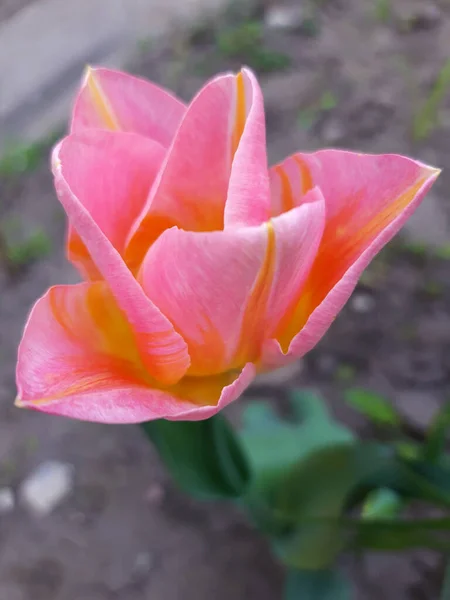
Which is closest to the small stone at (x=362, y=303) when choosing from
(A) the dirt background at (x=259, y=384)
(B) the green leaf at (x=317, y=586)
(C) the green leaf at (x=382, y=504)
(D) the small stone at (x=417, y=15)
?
(A) the dirt background at (x=259, y=384)

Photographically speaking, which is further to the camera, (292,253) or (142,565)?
(142,565)

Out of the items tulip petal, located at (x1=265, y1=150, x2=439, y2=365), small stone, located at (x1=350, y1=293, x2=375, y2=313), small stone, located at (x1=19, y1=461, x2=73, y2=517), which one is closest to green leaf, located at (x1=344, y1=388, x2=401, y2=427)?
small stone, located at (x1=350, y1=293, x2=375, y2=313)

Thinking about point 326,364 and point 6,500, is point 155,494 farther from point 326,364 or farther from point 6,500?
point 326,364

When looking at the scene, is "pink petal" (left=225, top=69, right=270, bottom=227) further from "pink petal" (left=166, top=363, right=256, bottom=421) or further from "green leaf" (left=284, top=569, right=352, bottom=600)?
"green leaf" (left=284, top=569, right=352, bottom=600)

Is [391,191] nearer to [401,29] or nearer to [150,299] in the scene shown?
[150,299]

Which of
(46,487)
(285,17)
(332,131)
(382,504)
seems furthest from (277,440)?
(285,17)
